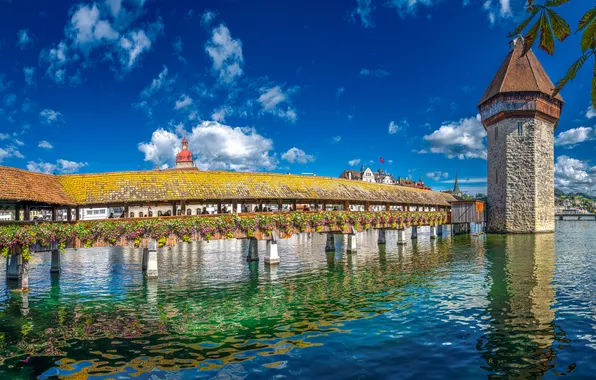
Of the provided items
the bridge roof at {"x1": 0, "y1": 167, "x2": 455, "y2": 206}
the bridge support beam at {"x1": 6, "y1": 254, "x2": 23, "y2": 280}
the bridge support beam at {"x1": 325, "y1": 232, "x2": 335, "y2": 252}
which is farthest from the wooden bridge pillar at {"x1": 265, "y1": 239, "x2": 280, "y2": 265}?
the bridge support beam at {"x1": 6, "y1": 254, "x2": 23, "y2": 280}

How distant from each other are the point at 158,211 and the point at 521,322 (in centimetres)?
1939

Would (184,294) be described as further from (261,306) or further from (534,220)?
(534,220)

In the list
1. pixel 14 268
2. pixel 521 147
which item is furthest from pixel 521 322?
pixel 521 147

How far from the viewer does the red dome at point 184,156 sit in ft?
358

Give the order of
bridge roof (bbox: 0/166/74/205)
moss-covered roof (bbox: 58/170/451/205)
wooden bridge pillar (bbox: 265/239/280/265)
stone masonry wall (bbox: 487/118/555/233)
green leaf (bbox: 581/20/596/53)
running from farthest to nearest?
1. stone masonry wall (bbox: 487/118/555/233)
2. wooden bridge pillar (bbox: 265/239/280/265)
3. moss-covered roof (bbox: 58/170/451/205)
4. bridge roof (bbox: 0/166/74/205)
5. green leaf (bbox: 581/20/596/53)

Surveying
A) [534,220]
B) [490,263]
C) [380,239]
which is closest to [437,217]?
[380,239]

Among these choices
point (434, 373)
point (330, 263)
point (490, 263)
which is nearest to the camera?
point (434, 373)

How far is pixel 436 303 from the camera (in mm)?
14766

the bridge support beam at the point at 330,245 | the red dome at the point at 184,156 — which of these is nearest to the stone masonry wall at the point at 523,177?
the bridge support beam at the point at 330,245

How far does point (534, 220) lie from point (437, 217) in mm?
13302

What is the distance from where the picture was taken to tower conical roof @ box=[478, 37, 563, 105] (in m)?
47.0

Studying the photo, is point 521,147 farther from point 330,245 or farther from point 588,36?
point 588,36

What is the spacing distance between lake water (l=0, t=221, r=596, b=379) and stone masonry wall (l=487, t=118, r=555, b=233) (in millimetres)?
24867

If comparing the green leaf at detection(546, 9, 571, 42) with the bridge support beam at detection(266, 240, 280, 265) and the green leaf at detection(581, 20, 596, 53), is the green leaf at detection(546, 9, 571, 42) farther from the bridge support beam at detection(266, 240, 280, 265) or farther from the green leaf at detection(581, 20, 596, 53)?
the bridge support beam at detection(266, 240, 280, 265)
